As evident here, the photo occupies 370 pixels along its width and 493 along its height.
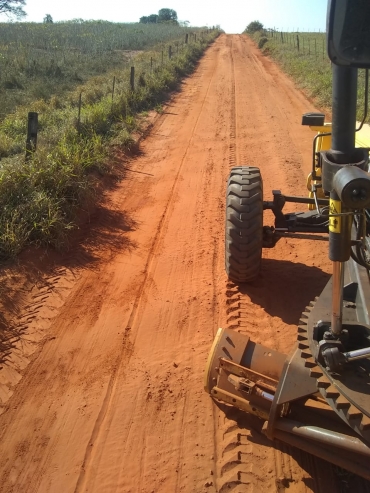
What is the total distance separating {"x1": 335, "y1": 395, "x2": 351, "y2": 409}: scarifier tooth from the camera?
2.33 metres

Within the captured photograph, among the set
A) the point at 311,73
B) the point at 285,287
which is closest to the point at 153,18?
the point at 311,73

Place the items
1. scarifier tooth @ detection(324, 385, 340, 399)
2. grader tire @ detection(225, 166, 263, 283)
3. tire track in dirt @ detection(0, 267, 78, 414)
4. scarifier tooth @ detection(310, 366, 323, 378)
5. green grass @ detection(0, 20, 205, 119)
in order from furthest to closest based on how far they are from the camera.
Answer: green grass @ detection(0, 20, 205, 119) < grader tire @ detection(225, 166, 263, 283) < tire track in dirt @ detection(0, 267, 78, 414) < scarifier tooth @ detection(310, 366, 323, 378) < scarifier tooth @ detection(324, 385, 340, 399)

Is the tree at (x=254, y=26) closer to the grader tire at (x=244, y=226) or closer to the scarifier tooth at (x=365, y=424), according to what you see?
the grader tire at (x=244, y=226)

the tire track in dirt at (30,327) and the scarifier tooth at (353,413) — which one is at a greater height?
the scarifier tooth at (353,413)

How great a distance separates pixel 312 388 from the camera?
2.75m

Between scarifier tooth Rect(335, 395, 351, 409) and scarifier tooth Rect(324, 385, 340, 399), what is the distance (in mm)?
24

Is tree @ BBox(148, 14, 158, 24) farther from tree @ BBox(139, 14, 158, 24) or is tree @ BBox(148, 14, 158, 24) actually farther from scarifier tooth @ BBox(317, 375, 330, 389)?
scarifier tooth @ BBox(317, 375, 330, 389)

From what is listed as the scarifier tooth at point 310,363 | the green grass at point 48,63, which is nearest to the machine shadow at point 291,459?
the scarifier tooth at point 310,363

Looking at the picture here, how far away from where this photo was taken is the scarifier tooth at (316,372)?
2.54 metres

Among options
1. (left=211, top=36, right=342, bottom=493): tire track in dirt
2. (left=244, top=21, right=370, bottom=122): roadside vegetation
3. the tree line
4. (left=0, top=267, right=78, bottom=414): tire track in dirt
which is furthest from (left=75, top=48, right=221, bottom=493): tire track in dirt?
the tree line

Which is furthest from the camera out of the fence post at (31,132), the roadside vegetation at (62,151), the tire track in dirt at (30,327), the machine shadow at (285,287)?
the fence post at (31,132)

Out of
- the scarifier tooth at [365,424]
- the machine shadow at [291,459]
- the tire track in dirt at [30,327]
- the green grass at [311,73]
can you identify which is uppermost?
the green grass at [311,73]

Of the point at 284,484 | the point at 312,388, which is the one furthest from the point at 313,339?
the point at 284,484

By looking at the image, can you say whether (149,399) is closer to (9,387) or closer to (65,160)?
(9,387)
